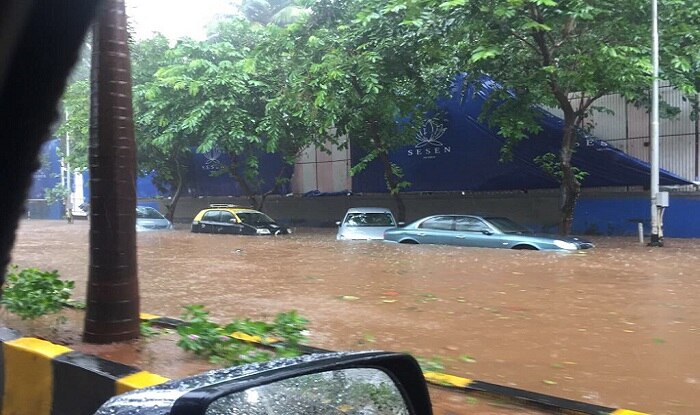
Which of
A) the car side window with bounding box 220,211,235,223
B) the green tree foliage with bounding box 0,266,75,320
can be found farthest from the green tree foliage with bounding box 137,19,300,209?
the green tree foliage with bounding box 0,266,75,320

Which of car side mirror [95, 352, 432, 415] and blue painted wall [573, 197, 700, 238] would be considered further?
blue painted wall [573, 197, 700, 238]

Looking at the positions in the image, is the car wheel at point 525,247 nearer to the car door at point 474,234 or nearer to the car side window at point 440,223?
the car door at point 474,234

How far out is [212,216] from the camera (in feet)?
74.5

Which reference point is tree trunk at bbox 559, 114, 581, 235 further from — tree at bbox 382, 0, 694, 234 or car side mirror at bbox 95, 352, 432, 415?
car side mirror at bbox 95, 352, 432, 415

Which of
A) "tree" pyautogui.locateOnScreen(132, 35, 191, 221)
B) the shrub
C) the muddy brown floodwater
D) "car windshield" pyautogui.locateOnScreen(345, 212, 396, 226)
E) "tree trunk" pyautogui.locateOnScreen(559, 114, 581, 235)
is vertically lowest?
the muddy brown floodwater

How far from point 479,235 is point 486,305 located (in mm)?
6215

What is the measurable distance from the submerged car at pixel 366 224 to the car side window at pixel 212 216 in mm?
6189

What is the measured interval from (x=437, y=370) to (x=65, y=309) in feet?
14.5

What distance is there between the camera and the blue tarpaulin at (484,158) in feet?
63.1

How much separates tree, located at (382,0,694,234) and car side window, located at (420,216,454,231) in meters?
3.02

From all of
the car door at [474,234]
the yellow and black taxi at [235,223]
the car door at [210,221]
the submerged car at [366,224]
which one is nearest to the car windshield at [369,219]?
the submerged car at [366,224]

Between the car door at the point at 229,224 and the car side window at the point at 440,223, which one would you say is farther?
the car door at the point at 229,224

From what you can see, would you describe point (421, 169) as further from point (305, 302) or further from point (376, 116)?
point (305, 302)

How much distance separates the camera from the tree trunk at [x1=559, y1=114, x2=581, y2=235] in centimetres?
1630
